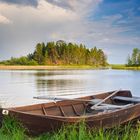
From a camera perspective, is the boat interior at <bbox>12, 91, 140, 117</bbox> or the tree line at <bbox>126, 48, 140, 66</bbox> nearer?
the boat interior at <bbox>12, 91, 140, 117</bbox>

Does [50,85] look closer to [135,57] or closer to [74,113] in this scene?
[74,113]

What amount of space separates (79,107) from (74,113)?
1.27 feet

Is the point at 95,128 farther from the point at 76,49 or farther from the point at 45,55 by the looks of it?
the point at 76,49

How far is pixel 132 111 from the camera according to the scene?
31.1 feet

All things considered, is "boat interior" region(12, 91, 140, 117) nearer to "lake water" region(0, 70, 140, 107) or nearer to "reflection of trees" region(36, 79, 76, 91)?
"lake water" region(0, 70, 140, 107)

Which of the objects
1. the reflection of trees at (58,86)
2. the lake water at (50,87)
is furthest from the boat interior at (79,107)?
the reflection of trees at (58,86)

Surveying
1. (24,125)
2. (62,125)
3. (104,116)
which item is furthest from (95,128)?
(24,125)

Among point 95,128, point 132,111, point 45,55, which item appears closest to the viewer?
point 95,128

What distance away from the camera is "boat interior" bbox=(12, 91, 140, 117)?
9.30 m

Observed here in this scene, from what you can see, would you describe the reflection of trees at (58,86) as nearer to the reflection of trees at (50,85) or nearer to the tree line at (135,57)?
the reflection of trees at (50,85)

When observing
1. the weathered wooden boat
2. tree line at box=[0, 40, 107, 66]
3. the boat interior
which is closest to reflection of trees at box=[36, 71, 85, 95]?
the boat interior

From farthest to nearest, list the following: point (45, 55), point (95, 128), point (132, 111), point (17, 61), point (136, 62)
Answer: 1. point (136, 62)
2. point (17, 61)
3. point (45, 55)
4. point (132, 111)
5. point (95, 128)

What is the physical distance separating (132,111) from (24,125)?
3.33 metres

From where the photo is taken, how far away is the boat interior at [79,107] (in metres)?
9.30
